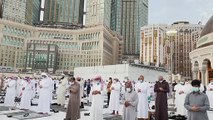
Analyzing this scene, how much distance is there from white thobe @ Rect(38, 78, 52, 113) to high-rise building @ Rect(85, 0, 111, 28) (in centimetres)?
8564

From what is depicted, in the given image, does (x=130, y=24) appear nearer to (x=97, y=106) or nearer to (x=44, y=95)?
(x=44, y=95)

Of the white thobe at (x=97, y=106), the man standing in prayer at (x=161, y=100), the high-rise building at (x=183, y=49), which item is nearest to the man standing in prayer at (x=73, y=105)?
the white thobe at (x=97, y=106)

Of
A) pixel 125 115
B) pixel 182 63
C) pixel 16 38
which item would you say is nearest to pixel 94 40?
pixel 16 38

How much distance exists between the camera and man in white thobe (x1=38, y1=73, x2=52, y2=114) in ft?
35.1

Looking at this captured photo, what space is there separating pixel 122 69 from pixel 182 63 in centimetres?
7264

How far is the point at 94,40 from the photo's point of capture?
86.9 metres

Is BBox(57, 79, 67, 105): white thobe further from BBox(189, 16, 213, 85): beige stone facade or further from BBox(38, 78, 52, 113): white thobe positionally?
BBox(189, 16, 213, 85): beige stone facade

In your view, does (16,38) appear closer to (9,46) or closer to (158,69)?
(9,46)

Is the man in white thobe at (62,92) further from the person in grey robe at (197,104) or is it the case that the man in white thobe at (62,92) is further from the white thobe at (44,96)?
the person in grey robe at (197,104)

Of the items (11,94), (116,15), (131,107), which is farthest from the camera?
(116,15)

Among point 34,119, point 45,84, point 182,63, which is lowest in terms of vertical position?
point 34,119

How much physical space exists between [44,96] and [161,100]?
17.3ft

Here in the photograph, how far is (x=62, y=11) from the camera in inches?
4510

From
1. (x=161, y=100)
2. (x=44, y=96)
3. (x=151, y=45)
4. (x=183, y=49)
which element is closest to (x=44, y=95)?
(x=44, y=96)
